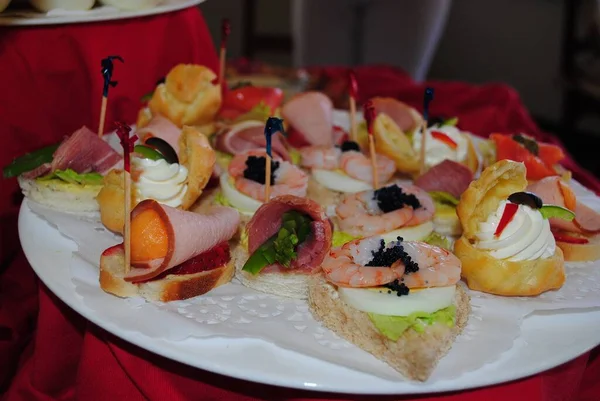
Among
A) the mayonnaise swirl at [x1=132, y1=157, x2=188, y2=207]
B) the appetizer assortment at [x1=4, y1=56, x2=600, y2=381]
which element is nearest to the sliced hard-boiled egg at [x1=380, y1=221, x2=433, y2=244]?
the appetizer assortment at [x1=4, y1=56, x2=600, y2=381]

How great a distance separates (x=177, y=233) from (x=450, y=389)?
0.82 meters

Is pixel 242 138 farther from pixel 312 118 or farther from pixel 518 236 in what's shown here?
pixel 518 236

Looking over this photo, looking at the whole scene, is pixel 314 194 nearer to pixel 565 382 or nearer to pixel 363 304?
pixel 363 304

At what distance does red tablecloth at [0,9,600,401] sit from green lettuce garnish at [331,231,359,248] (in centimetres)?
61

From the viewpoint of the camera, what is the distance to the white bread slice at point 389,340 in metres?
1.64

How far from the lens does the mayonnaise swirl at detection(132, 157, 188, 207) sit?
2338 millimetres

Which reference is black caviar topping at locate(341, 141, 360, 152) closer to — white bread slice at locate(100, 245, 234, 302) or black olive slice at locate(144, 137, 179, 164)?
black olive slice at locate(144, 137, 179, 164)

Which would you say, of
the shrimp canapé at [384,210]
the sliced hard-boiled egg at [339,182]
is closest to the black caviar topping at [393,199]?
the shrimp canapé at [384,210]

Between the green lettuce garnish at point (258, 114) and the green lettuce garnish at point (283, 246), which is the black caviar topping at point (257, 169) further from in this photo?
the green lettuce garnish at point (258, 114)

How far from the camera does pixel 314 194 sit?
2756mm

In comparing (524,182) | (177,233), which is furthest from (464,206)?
(177,233)

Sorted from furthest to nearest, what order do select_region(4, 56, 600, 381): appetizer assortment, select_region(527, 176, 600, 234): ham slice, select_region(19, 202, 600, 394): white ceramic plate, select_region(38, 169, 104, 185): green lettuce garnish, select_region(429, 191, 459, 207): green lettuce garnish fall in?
select_region(429, 191, 459, 207): green lettuce garnish < select_region(38, 169, 104, 185): green lettuce garnish < select_region(527, 176, 600, 234): ham slice < select_region(4, 56, 600, 381): appetizer assortment < select_region(19, 202, 600, 394): white ceramic plate

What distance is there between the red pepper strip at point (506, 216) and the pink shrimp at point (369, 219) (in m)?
0.33

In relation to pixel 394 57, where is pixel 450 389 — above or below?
above
